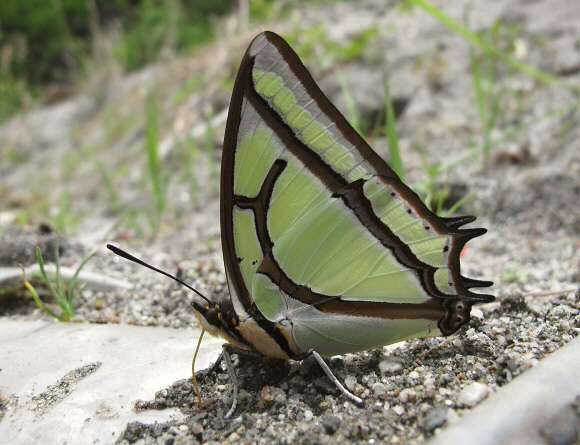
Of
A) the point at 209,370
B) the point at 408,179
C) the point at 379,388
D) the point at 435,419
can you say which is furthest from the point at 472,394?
the point at 408,179

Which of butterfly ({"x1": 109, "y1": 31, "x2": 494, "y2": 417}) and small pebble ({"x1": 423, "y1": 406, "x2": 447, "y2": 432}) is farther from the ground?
butterfly ({"x1": 109, "y1": 31, "x2": 494, "y2": 417})

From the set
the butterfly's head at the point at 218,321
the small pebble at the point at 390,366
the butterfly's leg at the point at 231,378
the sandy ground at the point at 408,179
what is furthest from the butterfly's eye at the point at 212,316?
the small pebble at the point at 390,366

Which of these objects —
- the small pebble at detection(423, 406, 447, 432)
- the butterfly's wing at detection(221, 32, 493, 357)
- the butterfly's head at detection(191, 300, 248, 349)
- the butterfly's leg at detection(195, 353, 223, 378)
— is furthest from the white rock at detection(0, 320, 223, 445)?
the small pebble at detection(423, 406, 447, 432)

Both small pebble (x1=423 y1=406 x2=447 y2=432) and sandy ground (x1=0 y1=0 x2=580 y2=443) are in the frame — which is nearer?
small pebble (x1=423 y1=406 x2=447 y2=432)

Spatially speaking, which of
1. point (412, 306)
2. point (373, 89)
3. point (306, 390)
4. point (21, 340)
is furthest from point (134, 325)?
point (373, 89)

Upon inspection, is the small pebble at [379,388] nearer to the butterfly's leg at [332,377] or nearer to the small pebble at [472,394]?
the butterfly's leg at [332,377]

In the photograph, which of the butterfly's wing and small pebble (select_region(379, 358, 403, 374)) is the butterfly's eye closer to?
the butterfly's wing

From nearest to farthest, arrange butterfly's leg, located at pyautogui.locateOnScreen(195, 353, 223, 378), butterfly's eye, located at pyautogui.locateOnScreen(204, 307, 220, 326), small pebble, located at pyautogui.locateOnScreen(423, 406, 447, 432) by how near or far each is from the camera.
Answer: small pebble, located at pyautogui.locateOnScreen(423, 406, 447, 432)
butterfly's eye, located at pyautogui.locateOnScreen(204, 307, 220, 326)
butterfly's leg, located at pyautogui.locateOnScreen(195, 353, 223, 378)

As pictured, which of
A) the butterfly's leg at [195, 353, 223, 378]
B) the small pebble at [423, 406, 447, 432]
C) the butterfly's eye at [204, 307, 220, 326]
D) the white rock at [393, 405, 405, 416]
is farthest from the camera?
the butterfly's leg at [195, 353, 223, 378]
